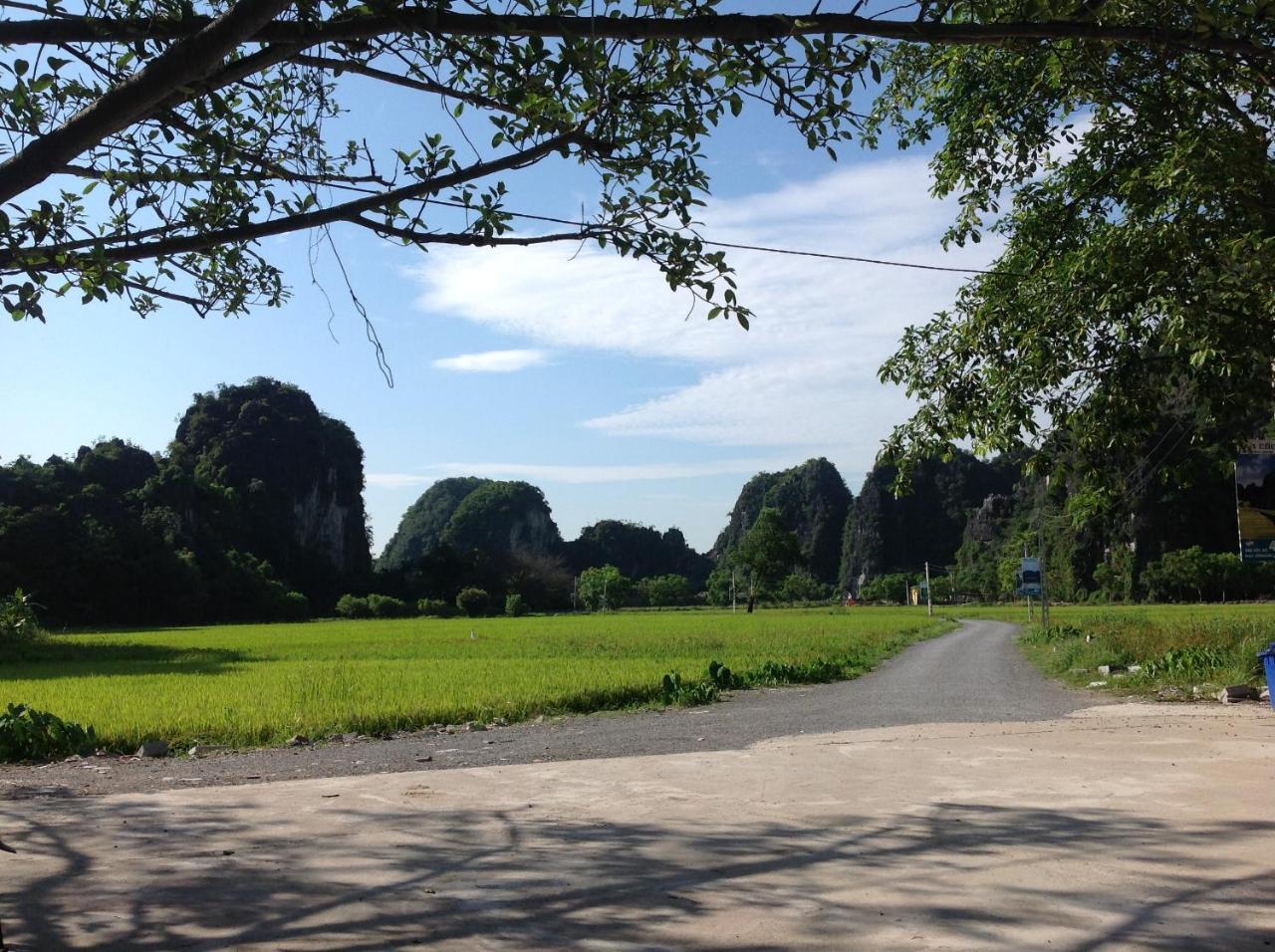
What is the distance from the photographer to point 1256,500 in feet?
35.8

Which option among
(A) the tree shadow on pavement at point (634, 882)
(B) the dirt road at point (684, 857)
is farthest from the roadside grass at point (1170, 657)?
(A) the tree shadow on pavement at point (634, 882)

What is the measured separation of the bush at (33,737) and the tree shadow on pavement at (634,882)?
409cm

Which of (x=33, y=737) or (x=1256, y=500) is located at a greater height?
(x=1256, y=500)

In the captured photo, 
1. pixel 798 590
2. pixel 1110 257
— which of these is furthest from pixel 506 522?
pixel 1110 257

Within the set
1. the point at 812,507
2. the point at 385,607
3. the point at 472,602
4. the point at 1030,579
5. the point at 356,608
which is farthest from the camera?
the point at 812,507

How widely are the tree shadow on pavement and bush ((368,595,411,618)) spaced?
56133 mm

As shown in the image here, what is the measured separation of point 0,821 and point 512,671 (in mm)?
11263

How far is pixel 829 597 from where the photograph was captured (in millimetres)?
94312

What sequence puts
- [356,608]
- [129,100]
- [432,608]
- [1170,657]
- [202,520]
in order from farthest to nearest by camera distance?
[432,608], [202,520], [356,608], [1170,657], [129,100]

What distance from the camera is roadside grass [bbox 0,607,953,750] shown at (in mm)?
10633

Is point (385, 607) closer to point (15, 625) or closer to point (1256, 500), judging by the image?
point (15, 625)

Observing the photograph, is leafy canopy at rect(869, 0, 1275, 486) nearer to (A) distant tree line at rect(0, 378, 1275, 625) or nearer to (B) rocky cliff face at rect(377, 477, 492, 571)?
(A) distant tree line at rect(0, 378, 1275, 625)

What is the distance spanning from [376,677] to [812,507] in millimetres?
107205

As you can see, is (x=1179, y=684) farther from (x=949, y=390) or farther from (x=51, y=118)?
(x=51, y=118)
